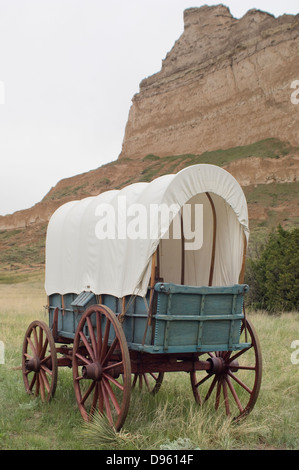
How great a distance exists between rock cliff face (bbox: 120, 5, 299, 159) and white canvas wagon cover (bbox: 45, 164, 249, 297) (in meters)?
68.8

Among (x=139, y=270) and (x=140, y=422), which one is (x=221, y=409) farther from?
(x=139, y=270)

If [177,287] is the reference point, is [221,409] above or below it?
below

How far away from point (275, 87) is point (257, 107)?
415cm

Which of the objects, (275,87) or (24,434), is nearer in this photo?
A: (24,434)

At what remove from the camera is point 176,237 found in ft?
21.4

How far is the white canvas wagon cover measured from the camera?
511cm

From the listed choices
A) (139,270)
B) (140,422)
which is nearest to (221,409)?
(140,422)

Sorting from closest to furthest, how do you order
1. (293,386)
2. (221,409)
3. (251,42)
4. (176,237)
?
(221,409), (176,237), (293,386), (251,42)

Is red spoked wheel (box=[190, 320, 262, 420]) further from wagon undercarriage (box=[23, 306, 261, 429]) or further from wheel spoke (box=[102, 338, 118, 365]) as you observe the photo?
wheel spoke (box=[102, 338, 118, 365])

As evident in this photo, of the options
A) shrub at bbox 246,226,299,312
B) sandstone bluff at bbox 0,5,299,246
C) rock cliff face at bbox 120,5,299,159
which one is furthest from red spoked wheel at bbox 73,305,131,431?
rock cliff face at bbox 120,5,299,159

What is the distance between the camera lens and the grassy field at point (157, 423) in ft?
15.4

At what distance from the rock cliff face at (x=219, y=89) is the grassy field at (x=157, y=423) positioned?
6892 centimetres
